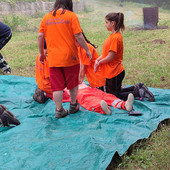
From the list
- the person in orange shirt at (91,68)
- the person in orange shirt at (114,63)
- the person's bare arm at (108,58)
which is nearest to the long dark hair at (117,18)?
the person in orange shirt at (114,63)

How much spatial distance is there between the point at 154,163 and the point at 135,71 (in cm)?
347

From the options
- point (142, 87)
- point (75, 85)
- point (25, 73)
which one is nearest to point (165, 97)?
point (142, 87)

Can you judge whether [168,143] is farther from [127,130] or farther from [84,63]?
[84,63]

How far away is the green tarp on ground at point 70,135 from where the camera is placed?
2475 millimetres

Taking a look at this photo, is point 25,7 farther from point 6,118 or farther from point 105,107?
point 105,107

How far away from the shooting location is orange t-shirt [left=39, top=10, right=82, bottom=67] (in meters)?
3.10

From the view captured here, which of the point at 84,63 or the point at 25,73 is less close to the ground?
the point at 84,63

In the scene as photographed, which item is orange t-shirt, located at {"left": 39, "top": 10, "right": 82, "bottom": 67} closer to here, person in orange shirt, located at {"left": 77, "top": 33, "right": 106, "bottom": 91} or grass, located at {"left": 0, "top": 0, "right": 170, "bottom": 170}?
person in orange shirt, located at {"left": 77, "top": 33, "right": 106, "bottom": 91}

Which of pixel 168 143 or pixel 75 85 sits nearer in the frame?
pixel 168 143

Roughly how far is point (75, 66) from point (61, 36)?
17.6 inches

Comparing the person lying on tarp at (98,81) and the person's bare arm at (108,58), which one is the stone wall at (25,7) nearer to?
the person lying on tarp at (98,81)

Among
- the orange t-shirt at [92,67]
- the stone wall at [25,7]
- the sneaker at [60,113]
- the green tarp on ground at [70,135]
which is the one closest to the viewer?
the green tarp on ground at [70,135]

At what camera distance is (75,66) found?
335 cm

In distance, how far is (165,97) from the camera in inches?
155
